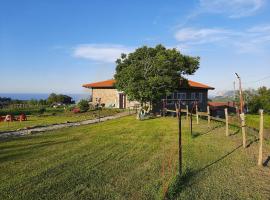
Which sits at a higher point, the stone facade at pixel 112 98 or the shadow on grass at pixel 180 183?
the stone facade at pixel 112 98

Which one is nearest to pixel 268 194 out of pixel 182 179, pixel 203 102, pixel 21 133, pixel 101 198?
pixel 182 179

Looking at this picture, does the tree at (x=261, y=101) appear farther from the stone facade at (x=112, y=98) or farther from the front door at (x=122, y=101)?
the front door at (x=122, y=101)

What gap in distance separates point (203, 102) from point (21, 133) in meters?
33.6

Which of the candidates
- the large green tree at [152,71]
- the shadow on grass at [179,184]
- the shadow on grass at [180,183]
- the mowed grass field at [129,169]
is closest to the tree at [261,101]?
the large green tree at [152,71]

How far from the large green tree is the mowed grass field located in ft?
46.1

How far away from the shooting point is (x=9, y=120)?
3441 centimetres

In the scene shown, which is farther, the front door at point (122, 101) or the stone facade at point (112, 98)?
the front door at point (122, 101)

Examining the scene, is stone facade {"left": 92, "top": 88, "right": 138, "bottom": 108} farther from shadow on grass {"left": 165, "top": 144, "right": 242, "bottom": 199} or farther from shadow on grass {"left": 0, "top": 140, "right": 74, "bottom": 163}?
shadow on grass {"left": 165, "top": 144, "right": 242, "bottom": 199}

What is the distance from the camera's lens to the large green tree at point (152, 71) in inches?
1326

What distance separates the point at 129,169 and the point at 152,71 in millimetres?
23570

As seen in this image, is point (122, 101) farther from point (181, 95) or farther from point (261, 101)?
point (261, 101)

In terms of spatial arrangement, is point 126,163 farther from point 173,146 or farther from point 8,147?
point 8,147

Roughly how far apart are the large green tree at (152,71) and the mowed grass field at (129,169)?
46.1ft

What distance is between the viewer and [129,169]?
12.4 metres
